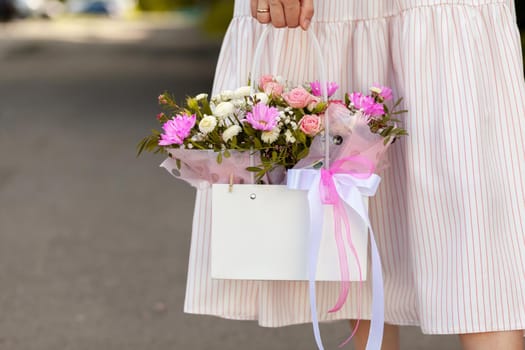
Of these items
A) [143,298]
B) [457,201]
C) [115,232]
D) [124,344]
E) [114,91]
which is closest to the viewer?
[457,201]

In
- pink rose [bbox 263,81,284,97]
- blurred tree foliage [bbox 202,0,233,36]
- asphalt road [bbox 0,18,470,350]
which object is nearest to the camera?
pink rose [bbox 263,81,284,97]

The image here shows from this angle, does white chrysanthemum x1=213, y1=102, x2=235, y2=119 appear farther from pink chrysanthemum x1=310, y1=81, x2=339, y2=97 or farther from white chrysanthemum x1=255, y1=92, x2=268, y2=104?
pink chrysanthemum x1=310, y1=81, x2=339, y2=97

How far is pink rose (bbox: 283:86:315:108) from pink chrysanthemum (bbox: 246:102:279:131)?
0.15ft

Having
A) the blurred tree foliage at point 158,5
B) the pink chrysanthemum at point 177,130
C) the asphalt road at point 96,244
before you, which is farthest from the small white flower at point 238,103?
the blurred tree foliage at point 158,5

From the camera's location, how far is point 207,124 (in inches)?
76.9

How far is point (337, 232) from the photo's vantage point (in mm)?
1948

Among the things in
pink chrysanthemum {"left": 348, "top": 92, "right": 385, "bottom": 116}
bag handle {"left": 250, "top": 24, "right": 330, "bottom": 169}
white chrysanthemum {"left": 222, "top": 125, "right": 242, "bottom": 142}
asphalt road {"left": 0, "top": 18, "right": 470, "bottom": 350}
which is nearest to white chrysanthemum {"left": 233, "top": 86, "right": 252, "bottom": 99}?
bag handle {"left": 250, "top": 24, "right": 330, "bottom": 169}

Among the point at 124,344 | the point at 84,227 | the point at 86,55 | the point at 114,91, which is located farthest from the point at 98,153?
the point at 86,55

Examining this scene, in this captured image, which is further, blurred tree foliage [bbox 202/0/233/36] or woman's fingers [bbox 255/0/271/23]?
blurred tree foliage [bbox 202/0/233/36]

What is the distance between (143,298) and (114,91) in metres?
8.90

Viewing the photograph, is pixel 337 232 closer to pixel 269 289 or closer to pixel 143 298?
pixel 269 289

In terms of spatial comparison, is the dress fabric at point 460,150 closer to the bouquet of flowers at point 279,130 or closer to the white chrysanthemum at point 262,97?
the bouquet of flowers at point 279,130

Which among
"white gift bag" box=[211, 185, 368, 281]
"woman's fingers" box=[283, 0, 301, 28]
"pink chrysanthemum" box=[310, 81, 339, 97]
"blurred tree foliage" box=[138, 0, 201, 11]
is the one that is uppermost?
"blurred tree foliage" box=[138, 0, 201, 11]

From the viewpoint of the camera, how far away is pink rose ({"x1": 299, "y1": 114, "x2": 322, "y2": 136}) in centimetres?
193
